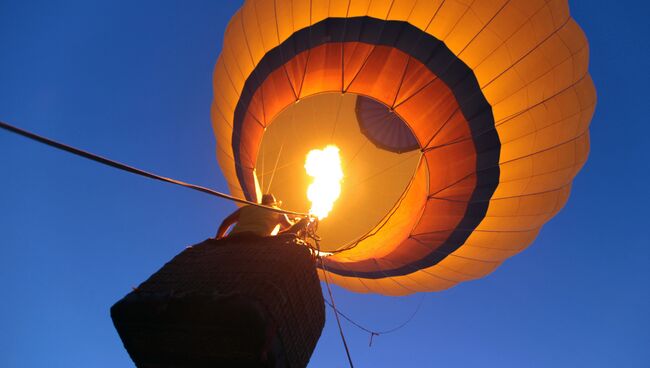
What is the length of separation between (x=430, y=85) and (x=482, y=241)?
180 cm

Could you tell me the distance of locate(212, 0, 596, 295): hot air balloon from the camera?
3.12m

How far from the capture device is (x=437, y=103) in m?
3.41

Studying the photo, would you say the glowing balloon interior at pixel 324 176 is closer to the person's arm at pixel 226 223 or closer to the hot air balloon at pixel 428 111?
the hot air balloon at pixel 428 111

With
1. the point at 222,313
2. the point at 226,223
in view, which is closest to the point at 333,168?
the point at 226,223

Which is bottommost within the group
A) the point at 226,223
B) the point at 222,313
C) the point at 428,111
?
the point at 222,313

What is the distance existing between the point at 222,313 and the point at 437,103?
277 centimetres

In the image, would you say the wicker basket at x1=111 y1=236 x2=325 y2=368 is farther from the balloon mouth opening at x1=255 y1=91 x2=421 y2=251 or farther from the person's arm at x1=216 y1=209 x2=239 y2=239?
the balloon mouth opening at x1=255 y1=91 x2=421 y2=251

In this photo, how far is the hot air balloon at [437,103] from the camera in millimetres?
3115

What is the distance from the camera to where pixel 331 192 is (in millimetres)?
4336

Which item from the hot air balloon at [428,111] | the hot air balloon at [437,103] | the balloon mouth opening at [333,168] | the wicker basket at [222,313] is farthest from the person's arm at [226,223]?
the balloon mouth opening at [333,168]

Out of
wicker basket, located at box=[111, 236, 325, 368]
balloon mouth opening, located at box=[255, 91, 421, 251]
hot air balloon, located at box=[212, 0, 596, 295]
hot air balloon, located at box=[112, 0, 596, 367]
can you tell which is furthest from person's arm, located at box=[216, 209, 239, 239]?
balloon mouth opening, located at box=[255, 91, 421, 251]

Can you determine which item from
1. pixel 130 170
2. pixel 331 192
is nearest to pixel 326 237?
pixel 331 192

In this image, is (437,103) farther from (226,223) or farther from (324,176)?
(226,223)

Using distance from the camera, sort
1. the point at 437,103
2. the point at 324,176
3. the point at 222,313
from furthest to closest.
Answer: the point at 324,176 → the point at 437,103 → the point at 222,313
